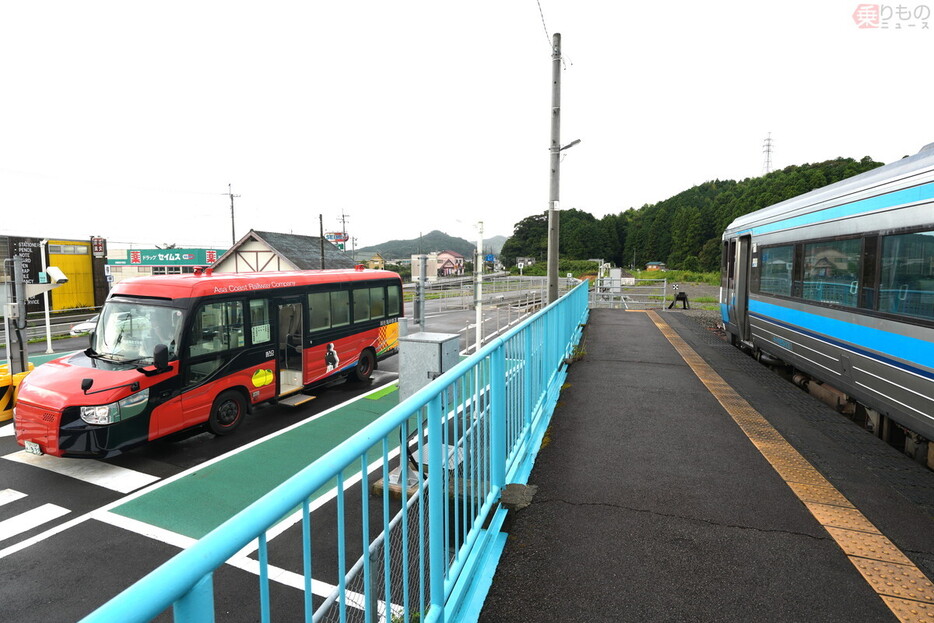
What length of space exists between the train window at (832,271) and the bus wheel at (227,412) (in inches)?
323

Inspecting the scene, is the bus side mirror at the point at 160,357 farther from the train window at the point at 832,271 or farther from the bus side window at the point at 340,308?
the train window at the point at 832,271

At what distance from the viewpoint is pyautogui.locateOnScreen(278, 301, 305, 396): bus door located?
356 inches

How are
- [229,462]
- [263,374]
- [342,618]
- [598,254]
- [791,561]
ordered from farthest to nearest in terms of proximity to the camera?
[598,254] → [263,374] → [229,462] → [791,561] → [342,618]

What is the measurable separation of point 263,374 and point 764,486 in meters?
7.11

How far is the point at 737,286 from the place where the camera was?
1052 cm

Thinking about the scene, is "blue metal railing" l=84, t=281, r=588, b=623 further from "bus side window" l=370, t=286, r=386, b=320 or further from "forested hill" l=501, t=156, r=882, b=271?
"forested hill" l=501, t=156, r=882, b=271

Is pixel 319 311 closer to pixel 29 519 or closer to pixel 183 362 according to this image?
pixel 183 362

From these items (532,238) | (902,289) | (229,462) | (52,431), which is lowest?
(229,462)

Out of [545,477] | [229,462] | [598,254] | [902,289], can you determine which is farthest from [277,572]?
[598,254]

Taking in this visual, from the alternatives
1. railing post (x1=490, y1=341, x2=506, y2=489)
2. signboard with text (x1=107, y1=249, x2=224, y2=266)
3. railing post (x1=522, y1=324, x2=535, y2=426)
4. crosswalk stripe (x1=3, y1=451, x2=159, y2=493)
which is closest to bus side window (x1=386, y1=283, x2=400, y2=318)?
crosswalk stripe (x1=3, y1=451, x2=159, y2=493)

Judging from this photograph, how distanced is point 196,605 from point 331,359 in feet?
30.2

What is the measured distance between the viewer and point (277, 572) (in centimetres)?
406

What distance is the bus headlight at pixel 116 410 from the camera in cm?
595

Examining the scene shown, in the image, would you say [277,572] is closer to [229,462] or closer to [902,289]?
[229,462]
